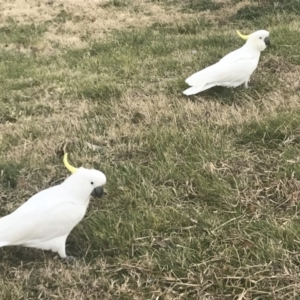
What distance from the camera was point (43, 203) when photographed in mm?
2676

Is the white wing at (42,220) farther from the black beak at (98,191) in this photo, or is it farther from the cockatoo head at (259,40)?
the cockatoo head at (259,40)

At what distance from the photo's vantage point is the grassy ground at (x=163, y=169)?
2.48 metres

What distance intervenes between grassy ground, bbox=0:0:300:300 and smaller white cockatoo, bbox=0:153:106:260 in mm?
134

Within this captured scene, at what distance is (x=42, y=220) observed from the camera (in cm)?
260

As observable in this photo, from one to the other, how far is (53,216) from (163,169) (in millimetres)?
888

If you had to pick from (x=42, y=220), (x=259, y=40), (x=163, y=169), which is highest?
(x=259, y=40)

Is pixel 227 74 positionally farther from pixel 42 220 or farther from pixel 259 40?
pixel 42 220

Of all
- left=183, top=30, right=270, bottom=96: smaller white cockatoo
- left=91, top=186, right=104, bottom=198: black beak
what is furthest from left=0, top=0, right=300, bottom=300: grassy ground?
left=91, top=186, right=104, bottom=198: black beak

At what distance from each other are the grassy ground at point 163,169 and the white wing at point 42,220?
0.17 m

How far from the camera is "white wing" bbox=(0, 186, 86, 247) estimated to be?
8.35ft

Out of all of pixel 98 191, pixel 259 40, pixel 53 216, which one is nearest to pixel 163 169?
pixel 98 191

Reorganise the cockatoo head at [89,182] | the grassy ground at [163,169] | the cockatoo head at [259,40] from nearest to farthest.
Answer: the grassy ground at [163,169] → the cockatoo head at [89,182] → the cockatoo head at [259,40]

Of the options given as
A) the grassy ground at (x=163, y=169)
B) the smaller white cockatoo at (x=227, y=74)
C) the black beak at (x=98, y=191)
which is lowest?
the grassy ground at (x=163, y=169)

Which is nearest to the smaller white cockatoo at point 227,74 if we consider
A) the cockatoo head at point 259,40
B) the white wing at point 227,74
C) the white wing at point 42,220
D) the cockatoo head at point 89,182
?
the white wing at point 227,74
